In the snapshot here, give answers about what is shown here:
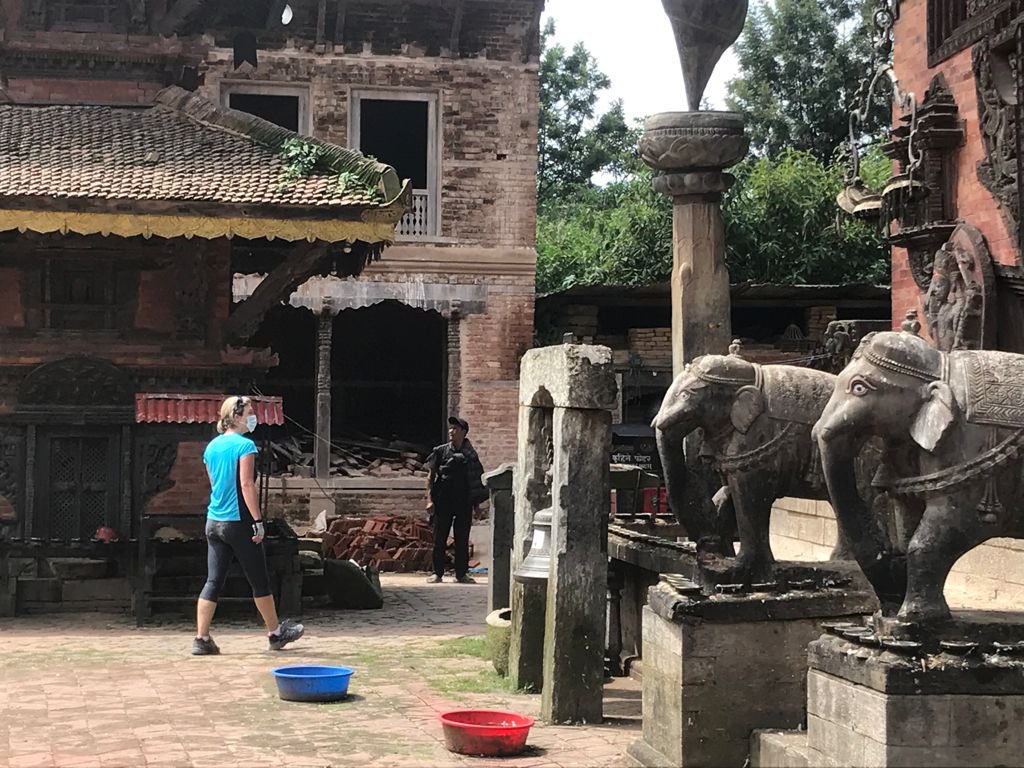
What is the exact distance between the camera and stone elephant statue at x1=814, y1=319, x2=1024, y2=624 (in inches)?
196

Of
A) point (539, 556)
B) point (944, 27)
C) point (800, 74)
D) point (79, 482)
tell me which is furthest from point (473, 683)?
point (800, 74)

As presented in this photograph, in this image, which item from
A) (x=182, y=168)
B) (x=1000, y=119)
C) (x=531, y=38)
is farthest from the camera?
(x=531, y=38)

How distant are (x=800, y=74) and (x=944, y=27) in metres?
23.6

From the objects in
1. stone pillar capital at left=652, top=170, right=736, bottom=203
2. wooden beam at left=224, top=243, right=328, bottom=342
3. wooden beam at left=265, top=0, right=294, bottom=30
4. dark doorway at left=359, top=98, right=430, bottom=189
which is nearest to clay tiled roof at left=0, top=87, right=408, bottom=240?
wooden beam at left=224, top=243, right=328, bottom=342

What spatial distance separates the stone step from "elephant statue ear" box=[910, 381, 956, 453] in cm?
124

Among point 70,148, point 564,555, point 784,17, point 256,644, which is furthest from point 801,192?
point 564,555

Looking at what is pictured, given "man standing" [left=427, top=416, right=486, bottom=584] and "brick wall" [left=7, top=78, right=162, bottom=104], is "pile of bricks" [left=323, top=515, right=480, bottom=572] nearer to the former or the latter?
"man standing" [left=427, top=416, right=486, bottom=584]

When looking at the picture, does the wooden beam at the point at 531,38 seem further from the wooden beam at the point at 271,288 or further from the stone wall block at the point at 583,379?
the stone wall block at the point at 583,379

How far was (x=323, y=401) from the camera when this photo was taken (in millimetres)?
21922

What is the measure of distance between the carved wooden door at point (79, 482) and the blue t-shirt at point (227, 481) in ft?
10.3

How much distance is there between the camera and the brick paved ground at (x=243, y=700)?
23.4 feet

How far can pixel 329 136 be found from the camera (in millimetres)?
21953

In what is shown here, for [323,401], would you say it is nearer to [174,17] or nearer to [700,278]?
[174,17]

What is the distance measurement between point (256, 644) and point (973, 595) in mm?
5595
